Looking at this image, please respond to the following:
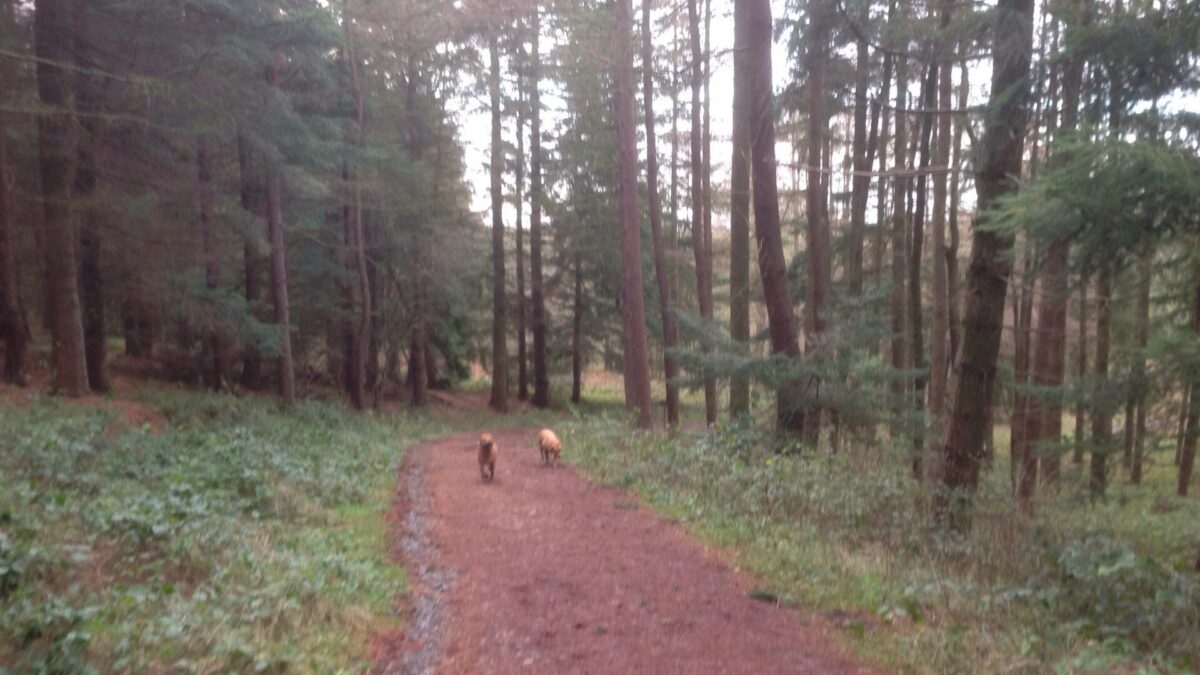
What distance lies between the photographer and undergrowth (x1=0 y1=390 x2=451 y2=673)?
4910 millimetres

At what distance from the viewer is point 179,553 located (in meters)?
6.88

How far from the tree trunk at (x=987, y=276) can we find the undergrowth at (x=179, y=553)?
656 cm

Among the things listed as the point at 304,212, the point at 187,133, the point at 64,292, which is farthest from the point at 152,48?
the point at 304,212

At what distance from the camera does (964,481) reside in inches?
415

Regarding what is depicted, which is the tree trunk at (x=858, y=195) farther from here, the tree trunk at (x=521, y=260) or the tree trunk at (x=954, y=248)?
the tree trunk at (x=521, y=260)

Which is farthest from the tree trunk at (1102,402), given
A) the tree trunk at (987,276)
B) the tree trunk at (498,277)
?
the tree trunk at (498,277)

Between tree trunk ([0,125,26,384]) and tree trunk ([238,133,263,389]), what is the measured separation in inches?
168

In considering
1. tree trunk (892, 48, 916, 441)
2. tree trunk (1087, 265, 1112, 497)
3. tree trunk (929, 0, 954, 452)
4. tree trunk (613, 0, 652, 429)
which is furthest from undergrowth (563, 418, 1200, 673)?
tree trunk (892, 48, 916, 441)

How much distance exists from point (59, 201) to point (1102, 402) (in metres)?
16.1

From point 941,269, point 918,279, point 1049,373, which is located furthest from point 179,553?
point 1049,373

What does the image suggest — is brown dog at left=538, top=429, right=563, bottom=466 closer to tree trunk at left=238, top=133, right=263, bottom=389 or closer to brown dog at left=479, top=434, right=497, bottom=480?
brown dog at left=479, top=434, right=497, bottom=480

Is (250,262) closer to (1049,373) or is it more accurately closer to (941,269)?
(941,269)

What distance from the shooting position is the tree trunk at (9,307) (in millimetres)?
15867

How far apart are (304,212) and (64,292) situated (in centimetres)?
865
